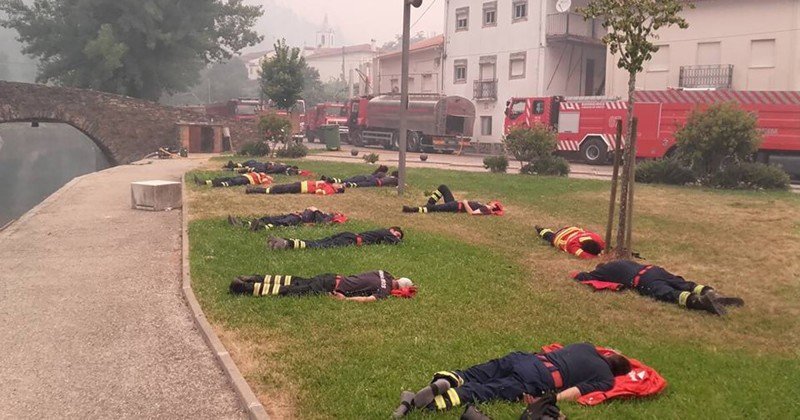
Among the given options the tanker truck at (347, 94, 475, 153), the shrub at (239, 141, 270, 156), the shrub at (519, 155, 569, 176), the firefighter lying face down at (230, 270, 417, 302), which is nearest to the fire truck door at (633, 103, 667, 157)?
the shrub at (519, 155, 569, 176)

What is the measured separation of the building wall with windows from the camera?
2823 cm

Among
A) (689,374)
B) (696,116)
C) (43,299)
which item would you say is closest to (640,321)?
(689,374)

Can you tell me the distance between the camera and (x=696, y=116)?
18406 mm

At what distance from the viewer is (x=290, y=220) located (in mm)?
11328

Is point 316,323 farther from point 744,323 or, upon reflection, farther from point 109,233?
point 109,233

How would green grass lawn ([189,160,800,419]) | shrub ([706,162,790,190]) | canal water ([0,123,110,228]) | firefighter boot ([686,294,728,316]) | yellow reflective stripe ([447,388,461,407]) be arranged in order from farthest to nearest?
canal water ([0,123,110,228])
shrub ([706,162,790,190])
firefighter boot ([686,294,728,316])
green grass lawn ([189,160,800,419])
yellow reflective stripe ([447,388,461,407])

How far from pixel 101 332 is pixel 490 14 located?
37639 mm

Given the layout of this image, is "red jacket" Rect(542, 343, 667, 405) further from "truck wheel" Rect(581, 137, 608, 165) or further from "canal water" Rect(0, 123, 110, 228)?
"truck wheel" Rect(581, 137, 608, 165)

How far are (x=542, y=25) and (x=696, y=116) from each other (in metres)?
20.3

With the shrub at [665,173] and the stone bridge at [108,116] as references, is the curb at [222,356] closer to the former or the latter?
the shrub at [665,173]

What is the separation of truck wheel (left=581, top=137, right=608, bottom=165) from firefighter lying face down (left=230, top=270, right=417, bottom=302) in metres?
24.4

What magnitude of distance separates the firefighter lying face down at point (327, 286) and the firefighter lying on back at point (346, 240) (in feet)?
6.66

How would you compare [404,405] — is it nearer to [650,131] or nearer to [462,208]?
[462,208]

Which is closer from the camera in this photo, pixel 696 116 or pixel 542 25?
pixel 696 116
